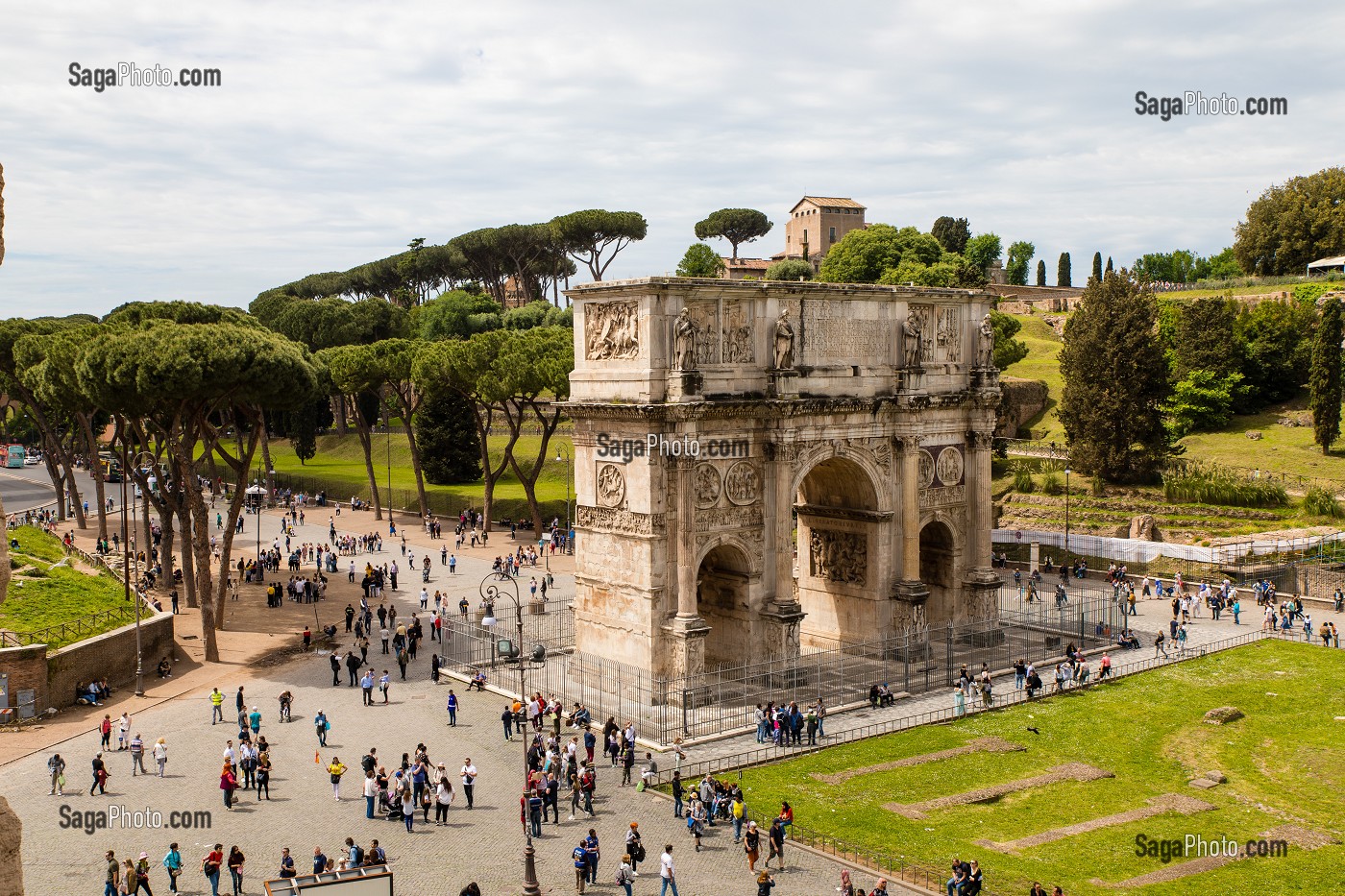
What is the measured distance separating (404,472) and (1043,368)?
2057 inches

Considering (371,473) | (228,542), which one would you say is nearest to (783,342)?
(228,542)

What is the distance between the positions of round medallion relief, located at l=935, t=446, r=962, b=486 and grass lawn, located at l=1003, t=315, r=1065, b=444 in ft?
112

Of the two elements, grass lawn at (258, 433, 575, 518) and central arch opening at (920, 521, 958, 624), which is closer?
central arch opening at (920, 521, 958, 624)

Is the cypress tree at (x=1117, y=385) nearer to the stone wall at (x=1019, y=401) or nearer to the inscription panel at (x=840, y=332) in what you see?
the stone wall at (x=1019, y=401)

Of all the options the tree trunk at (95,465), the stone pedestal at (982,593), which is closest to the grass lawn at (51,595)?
→ the tree trunk at (95,465)

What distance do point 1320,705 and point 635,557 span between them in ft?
71.5

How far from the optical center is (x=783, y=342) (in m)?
39.2

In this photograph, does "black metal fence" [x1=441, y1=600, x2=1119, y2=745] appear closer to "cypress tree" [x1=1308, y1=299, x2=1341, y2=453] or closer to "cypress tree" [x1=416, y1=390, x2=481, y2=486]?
"cypress tree" [x1=1308, y1=299, x2=1341, y2=453]

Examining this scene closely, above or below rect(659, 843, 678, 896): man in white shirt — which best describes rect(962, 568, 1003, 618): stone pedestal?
above

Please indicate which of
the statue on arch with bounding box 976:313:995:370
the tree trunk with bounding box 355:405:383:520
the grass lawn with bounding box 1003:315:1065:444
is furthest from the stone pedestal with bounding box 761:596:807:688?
the tree trunk with bounding box 355:405:383:520

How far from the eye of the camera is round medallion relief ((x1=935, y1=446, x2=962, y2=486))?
4522cm

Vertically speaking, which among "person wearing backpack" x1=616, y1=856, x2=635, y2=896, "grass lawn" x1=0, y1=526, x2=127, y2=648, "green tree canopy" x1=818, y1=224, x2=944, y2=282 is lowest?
"person wearing backpack" x1=616, y1=856, x2=635, y2=896

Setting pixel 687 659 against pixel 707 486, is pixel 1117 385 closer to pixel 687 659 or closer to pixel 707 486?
pixel 707 486

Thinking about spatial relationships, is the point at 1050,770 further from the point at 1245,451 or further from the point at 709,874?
the point at 1245,451
